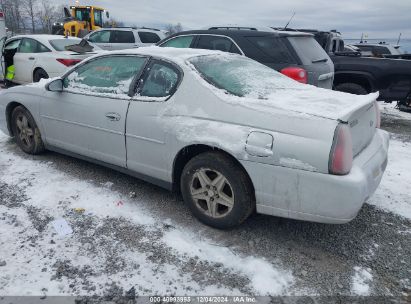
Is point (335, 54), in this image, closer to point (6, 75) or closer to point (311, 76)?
point (311, 76)

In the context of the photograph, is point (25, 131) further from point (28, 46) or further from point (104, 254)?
point (28, 46)

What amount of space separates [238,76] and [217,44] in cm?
319

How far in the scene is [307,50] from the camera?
6.04m

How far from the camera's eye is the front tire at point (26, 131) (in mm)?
4684

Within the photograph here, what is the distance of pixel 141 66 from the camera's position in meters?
3.64

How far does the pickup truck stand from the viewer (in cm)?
726

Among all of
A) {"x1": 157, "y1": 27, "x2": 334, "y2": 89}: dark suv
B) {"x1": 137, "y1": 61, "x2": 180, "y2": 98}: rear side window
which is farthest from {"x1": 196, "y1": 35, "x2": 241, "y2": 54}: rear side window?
{"x1": 137, "y1": 61, "x2": 180, "y2": 98}: rear side window

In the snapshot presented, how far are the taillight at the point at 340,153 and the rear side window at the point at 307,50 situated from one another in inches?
136

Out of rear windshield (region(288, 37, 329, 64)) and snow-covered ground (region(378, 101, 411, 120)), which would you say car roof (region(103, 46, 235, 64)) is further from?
snow-covered ground (region(378, 101, 411, 120))

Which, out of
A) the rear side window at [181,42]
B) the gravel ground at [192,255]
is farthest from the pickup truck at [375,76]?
the gravel ground at [192,255]

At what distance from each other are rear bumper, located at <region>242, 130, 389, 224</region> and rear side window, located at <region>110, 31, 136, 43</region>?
11.8m

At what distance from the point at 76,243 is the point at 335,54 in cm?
713

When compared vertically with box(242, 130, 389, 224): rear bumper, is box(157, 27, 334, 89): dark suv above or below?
above

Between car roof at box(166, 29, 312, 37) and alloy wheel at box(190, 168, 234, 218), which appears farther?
car roof at box(166, 29, 312, 37)
